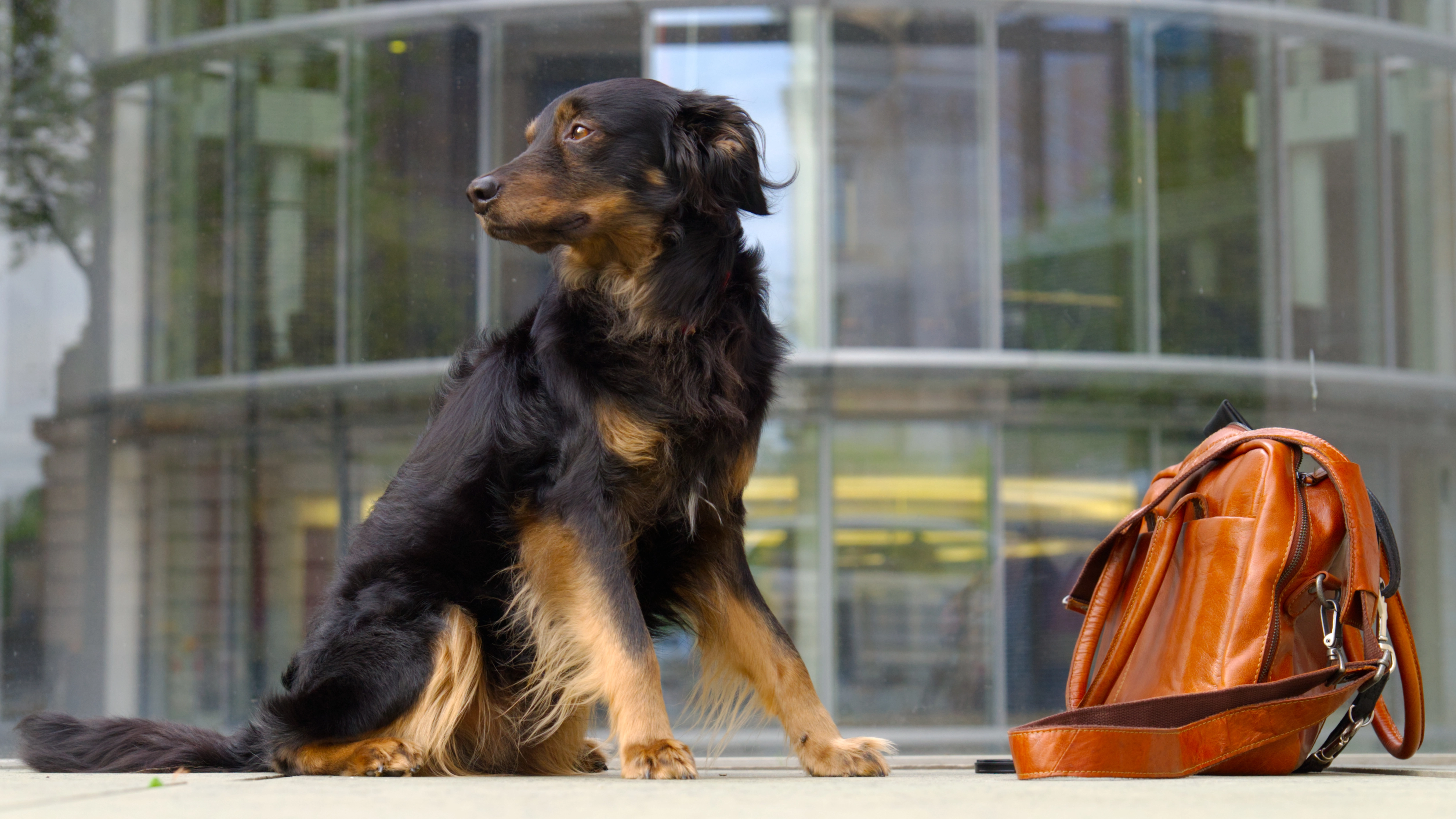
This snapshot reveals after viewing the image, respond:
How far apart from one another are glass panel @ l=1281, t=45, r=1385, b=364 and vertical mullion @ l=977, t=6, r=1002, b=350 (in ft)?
5.69

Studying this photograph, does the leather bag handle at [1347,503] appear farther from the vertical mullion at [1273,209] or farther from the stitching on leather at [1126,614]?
the vertical mullion at [1273,209]

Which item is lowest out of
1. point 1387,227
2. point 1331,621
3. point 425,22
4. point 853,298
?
point 1331,621

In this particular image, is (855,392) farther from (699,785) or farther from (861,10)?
(699,785)

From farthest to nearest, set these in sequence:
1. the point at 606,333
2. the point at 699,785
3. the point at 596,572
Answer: the point at 606,333
the point at 596,572
the point at 699,785

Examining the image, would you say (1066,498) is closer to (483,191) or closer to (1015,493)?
(1015,493)

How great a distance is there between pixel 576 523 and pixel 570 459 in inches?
5.6

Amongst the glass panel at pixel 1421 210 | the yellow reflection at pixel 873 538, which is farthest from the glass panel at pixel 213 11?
the glass panel at pixel 1421 210

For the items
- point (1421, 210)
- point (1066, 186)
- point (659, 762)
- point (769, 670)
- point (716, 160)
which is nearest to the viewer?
point (659, 762)

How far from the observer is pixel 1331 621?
2273mm

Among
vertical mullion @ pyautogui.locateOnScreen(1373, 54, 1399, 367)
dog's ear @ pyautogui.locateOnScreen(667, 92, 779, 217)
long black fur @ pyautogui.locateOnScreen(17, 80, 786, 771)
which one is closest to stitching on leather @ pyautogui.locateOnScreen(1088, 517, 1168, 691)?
long black fur @ pyautogui.locateOnScreen(17, 80, 786, 771)

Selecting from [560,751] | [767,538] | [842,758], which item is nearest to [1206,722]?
[842,758]

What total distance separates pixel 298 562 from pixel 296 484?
1.52ft

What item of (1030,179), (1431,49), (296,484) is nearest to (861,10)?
(1030,179)

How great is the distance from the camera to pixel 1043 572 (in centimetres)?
766
